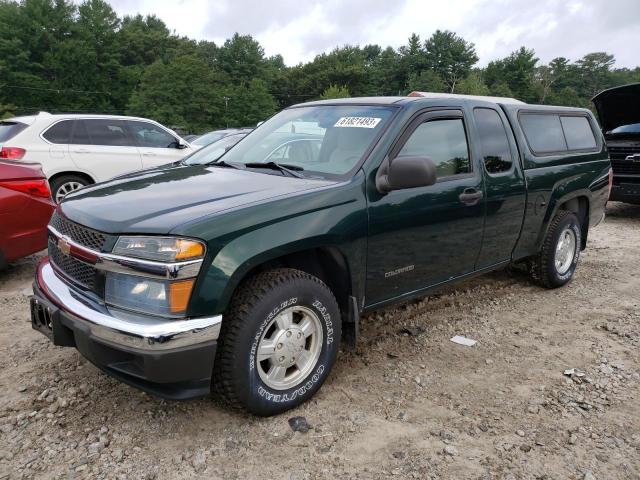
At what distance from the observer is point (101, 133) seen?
831 centimetres

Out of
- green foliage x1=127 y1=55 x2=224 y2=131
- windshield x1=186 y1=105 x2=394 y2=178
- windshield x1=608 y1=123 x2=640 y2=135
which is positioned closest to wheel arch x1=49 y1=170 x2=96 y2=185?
windshield x1=186 y1=105 x2=394 y2=178

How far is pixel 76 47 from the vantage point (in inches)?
2044

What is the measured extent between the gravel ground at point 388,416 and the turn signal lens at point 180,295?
0.77 meters

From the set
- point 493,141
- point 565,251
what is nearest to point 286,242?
point 493,141

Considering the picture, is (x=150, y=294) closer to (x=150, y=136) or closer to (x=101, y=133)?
(x=101, y=133)

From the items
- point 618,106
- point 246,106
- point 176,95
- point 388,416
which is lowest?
point 388,416

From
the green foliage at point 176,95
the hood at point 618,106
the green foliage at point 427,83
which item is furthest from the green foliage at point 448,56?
the hood at point 618,106

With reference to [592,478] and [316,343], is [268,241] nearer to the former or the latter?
[316,343]

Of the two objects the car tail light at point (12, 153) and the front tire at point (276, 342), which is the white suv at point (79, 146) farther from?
the front tire at point (276, 342)

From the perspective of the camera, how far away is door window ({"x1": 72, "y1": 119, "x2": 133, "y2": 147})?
317 inches

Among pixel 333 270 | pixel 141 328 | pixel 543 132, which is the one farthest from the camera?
pixel 543 132

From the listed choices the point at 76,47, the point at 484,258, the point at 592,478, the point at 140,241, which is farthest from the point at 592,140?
the point at 76,47

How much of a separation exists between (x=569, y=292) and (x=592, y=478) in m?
3.05

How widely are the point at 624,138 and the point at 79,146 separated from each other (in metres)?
9.17
